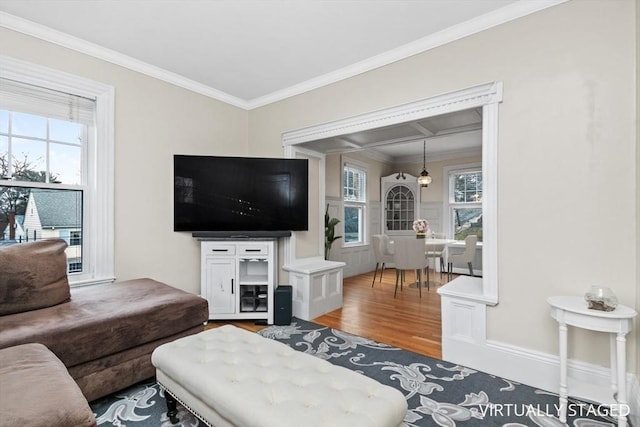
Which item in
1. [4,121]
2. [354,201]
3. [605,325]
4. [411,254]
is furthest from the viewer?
[354,201]

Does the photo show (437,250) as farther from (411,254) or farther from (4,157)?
(4,157)

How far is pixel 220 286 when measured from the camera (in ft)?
11.0

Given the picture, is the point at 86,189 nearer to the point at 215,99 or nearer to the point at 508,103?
the point at 215,99

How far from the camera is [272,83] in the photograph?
3.58 m

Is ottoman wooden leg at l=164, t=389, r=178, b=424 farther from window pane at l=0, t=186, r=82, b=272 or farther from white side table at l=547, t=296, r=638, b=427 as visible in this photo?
white side table at l=547, t=296, r=638, b=427

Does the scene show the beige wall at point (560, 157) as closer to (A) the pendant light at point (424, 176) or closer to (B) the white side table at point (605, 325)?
(B) the white side table at point (605, 325)

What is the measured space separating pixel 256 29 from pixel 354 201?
170 inches

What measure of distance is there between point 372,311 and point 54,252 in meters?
3.22

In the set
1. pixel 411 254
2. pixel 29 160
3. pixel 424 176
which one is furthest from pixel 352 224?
pixel 29 160

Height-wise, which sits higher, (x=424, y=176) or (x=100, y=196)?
(x=424, y=176)

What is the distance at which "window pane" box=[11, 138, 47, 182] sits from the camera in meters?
2.53

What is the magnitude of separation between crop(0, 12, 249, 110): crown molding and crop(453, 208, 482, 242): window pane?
5353 millimetres

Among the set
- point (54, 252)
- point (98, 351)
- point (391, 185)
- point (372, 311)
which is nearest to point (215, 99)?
point (54, 252)

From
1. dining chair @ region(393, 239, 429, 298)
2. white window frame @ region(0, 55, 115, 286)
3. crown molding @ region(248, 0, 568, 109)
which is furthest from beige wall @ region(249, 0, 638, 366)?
white window frame @ region(0, 55, 115, 286)
